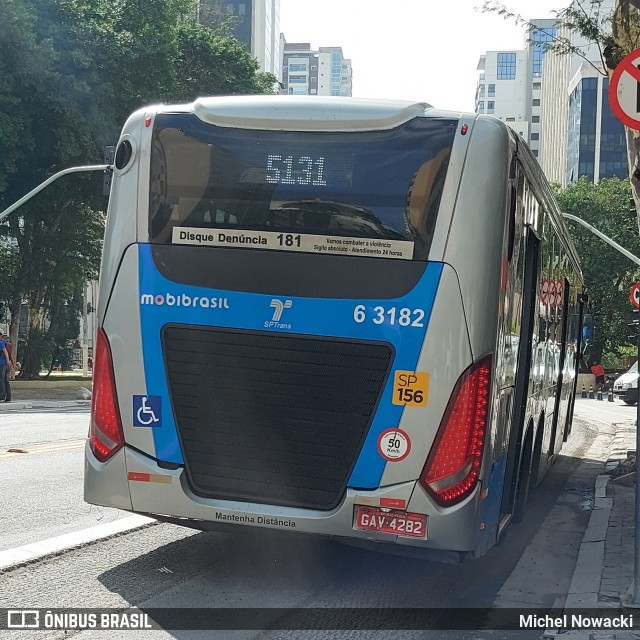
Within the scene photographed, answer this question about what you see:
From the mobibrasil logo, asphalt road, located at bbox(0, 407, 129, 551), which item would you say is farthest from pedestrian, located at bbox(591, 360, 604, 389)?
the mobibrasil logo

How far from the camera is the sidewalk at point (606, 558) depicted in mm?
5856

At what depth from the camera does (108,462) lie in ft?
21.4

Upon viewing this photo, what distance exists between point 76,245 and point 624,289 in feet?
116

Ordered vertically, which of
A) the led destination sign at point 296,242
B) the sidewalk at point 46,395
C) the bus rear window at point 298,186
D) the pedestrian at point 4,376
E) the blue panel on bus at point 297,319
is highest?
the bus rear window at point 298,186

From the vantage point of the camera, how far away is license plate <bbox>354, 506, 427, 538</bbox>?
6035 mm

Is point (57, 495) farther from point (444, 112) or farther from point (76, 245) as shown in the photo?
point (76, 245)

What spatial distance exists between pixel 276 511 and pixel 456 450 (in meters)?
1.08

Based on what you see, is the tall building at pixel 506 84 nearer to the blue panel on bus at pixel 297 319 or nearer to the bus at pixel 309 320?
the bus at pixel 309 320

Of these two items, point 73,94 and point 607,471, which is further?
point 73,94

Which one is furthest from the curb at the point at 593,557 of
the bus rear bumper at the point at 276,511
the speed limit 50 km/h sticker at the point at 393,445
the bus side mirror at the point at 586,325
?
the bus side mirror at the point at 586,325

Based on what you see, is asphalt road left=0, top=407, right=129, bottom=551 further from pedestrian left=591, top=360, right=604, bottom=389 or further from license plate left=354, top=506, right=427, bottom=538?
pedestrian left=591, top=360, right=604, bottom=389

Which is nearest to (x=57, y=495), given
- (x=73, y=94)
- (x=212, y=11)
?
(x=73, y=94)

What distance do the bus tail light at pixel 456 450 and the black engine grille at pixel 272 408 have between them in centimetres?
41

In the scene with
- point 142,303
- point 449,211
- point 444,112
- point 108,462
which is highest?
point 444,112
